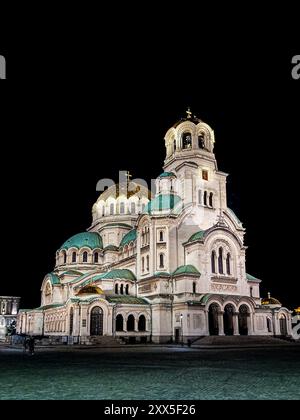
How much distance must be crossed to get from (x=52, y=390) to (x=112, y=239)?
5089cm

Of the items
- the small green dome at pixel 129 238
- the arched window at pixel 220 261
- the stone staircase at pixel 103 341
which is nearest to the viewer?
the stone staircase at pixel 103 341

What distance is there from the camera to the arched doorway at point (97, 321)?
141ft

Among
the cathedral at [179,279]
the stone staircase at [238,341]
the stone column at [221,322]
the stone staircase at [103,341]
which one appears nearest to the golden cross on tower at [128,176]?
the cathedral at [179,279]

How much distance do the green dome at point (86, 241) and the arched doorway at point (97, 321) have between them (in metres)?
18.8

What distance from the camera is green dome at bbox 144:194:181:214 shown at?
4800 centimetres

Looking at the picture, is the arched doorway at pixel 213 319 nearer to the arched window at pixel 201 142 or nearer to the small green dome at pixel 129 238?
the small green dome at pixel 129 238

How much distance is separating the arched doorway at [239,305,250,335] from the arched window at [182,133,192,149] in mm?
20527

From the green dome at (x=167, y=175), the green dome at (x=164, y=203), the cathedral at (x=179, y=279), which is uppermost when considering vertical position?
the green dome at (x=167, y=175)

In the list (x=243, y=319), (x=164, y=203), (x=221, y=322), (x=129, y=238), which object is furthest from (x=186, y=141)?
(x=221, y=322)

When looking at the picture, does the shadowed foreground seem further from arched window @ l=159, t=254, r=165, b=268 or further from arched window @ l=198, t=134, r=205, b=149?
arched window @ l=198, t=134, r=205, b=149

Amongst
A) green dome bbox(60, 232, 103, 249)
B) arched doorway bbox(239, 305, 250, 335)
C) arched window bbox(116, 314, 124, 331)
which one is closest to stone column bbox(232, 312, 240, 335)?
arched doorway bbox(239, 305, 250, 335)

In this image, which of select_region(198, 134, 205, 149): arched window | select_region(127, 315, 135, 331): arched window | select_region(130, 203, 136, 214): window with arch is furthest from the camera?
select_region(130, 203, 136, 214): window with arch

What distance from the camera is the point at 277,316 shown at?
161ft
